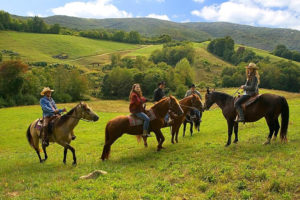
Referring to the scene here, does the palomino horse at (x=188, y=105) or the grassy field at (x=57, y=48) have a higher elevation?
the grassy field at (x=57, y=48)

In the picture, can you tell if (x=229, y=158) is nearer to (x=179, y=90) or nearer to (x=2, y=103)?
(x=2, y=103)

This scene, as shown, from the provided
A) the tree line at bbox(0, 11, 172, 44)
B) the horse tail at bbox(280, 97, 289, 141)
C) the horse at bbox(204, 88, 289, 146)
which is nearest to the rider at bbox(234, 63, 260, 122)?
the horse at bbox(204, 88, 289, 146)

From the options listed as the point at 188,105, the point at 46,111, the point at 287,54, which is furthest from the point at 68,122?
the point at 287,54

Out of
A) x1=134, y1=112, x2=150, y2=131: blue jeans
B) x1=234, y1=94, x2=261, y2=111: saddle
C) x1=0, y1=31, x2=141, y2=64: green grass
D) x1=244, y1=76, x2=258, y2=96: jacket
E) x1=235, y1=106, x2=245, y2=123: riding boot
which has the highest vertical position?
x1=0, y1=31, x2=141, y2=64: green grass

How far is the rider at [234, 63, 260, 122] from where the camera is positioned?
10433 millimetres

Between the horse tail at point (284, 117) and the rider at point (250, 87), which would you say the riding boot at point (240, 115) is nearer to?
the rider at point (250, 87)

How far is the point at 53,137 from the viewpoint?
10.9 metres

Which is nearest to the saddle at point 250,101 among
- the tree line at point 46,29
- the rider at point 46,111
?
the rider at point 46,111

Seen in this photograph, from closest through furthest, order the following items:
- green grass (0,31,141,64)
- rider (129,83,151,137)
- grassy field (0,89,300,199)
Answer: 1. grassy field (0,89,300,199)
2. rider (129,83,151,137)
3. green grass (0,31,141,64)

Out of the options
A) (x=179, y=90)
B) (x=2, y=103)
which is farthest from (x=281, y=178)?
(x=179, y=90)

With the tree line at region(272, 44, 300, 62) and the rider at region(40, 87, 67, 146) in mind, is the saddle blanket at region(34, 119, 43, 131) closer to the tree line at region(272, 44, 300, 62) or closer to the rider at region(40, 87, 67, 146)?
the rider at region(40, 87, 67, 146)

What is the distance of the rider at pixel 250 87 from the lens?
10433 millimetres

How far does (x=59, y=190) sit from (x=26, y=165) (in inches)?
214

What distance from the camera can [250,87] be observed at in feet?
34.2
